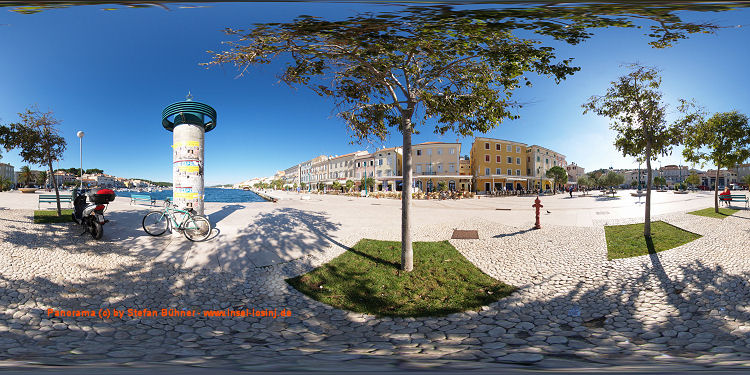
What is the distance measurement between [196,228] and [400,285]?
172 inches

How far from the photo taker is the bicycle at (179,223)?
16.8ft

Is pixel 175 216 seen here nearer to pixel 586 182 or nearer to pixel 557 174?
pixel 557 174

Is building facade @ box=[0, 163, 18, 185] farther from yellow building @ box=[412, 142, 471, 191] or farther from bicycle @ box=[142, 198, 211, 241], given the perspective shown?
yellow building @ box=[412, 142, 471, 191]

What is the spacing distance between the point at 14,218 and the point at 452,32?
10.3 meters

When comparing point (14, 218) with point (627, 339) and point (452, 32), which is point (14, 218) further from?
point (627, 339)

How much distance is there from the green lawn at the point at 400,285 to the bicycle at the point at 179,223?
2771 millimetres

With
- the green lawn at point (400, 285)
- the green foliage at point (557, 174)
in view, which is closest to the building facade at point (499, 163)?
the green foliage at point (557, 174)

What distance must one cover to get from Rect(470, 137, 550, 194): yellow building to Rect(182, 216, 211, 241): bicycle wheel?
30.2m

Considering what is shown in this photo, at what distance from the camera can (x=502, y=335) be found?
7.66 feet

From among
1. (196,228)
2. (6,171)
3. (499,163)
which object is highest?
(499,163)

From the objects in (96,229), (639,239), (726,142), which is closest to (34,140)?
(96,229)

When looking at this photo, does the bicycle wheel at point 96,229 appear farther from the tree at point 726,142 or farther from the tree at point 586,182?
the tree at point 586,182

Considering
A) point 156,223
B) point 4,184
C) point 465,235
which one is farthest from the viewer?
point 4,184

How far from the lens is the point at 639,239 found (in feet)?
17.4
